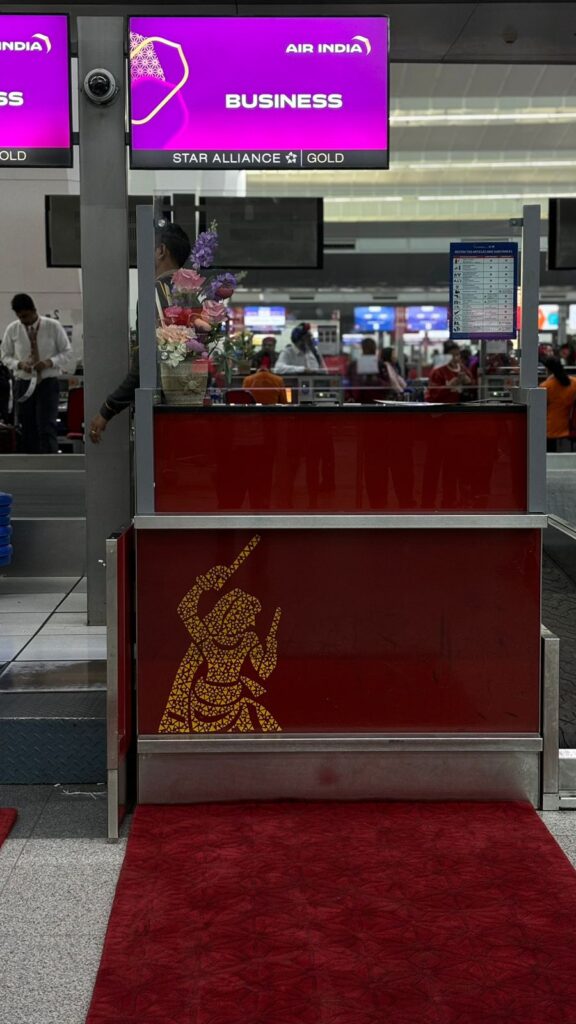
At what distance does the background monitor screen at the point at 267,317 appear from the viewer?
2450 cm

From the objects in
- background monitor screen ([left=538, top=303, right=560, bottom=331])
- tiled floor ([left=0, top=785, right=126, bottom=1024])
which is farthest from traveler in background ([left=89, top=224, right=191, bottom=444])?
background monitor screen ([left=538, top=303, right=560, bottom=331])

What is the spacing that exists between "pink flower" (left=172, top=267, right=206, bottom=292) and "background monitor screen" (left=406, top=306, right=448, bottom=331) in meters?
20.6

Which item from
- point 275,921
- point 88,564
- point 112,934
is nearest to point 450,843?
point 275,921

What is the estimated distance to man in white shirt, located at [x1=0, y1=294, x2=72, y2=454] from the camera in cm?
995

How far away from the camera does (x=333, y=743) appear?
3811 mm

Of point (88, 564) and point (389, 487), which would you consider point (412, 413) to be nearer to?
point (389, 487)

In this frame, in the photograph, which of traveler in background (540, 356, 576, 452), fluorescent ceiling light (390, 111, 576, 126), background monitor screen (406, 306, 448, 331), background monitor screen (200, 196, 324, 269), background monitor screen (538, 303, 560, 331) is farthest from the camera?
background monitor screen (538, 303, 560, 331)

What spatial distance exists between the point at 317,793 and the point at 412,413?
122 cm

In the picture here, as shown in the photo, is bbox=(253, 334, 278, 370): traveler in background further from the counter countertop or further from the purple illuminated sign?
the counter countertop

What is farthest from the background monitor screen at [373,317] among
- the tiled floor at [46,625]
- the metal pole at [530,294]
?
the metal pole at [530,294]

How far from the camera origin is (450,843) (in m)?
3.49

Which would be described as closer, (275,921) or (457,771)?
(275,921)

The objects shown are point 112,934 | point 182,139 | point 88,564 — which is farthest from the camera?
point 88,564

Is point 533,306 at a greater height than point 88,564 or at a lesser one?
greater
